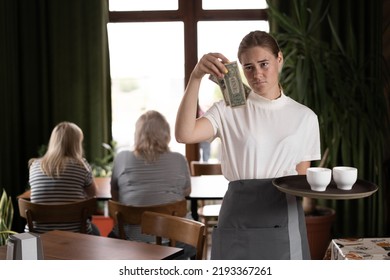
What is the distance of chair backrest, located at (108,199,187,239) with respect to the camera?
7.02ft

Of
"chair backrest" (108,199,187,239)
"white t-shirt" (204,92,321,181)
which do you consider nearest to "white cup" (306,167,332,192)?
"white t-shirt" (204,92,321,181)

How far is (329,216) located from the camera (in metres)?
2.76

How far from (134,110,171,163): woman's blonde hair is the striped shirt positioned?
27 cm

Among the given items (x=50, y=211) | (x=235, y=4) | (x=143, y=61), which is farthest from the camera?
(x=50, y=211)

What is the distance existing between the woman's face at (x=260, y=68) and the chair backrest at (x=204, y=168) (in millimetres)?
1683

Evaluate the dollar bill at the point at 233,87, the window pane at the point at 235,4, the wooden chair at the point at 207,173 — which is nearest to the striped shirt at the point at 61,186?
the wooden chair at the point at 207,173

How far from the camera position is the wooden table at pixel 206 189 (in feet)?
7.96

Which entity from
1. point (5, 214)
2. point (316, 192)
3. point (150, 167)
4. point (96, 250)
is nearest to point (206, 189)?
point (150, 167)

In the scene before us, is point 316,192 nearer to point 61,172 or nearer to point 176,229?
point 176,229

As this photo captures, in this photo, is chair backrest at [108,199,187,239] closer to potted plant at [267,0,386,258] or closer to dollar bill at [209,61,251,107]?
potted plant at [267,0,386,258]

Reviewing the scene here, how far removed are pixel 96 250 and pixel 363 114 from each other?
172cm

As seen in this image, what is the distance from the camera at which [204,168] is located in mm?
2998

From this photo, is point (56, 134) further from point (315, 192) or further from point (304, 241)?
point (315, 192)

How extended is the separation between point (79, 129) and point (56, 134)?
135mm
